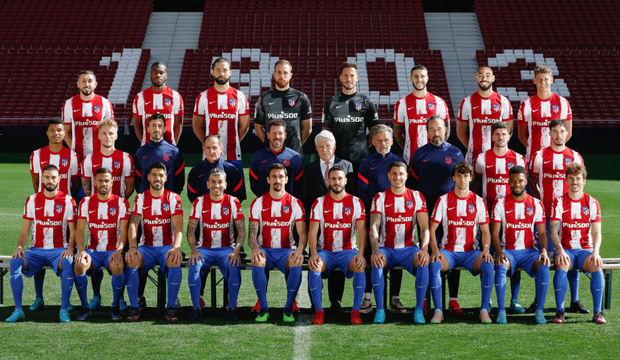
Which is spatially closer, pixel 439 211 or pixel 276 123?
pixel 439 211

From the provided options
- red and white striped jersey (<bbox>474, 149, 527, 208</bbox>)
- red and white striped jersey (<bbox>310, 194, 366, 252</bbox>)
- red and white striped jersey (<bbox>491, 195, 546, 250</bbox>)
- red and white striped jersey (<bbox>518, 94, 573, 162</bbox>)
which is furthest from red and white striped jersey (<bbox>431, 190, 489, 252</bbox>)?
red and white striped jersey (<bbox>518, 94, 573, 162</bbox>)

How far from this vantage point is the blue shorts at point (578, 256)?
5316mm

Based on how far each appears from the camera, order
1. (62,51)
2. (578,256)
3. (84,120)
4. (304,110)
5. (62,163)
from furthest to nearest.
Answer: (62,51)
(84,120)
(304,110)
(62,163)
(578,256)

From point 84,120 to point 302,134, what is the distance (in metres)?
2.33

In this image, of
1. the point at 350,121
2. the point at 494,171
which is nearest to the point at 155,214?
the point at 350,121

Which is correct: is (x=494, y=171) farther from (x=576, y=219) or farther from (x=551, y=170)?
(x=576, y=219)

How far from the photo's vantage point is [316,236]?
5438 mm

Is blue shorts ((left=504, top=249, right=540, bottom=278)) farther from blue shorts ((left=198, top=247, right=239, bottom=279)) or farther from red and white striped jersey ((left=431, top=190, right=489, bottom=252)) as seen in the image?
blue shorts ((left=198, top=247, right=239, bottom=279))

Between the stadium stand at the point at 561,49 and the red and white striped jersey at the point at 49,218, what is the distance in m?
19.1

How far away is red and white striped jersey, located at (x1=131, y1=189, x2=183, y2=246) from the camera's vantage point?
18.2 ft

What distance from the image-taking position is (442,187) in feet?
19.1

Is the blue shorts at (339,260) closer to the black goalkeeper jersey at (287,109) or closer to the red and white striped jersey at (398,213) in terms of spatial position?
the red and white striped jersey at (398,213)

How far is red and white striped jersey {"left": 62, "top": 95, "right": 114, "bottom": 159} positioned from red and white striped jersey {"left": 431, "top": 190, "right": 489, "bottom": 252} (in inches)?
142

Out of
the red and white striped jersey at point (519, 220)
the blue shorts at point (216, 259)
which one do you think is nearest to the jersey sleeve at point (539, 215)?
the red and white striped jersey at point (519, 220)
